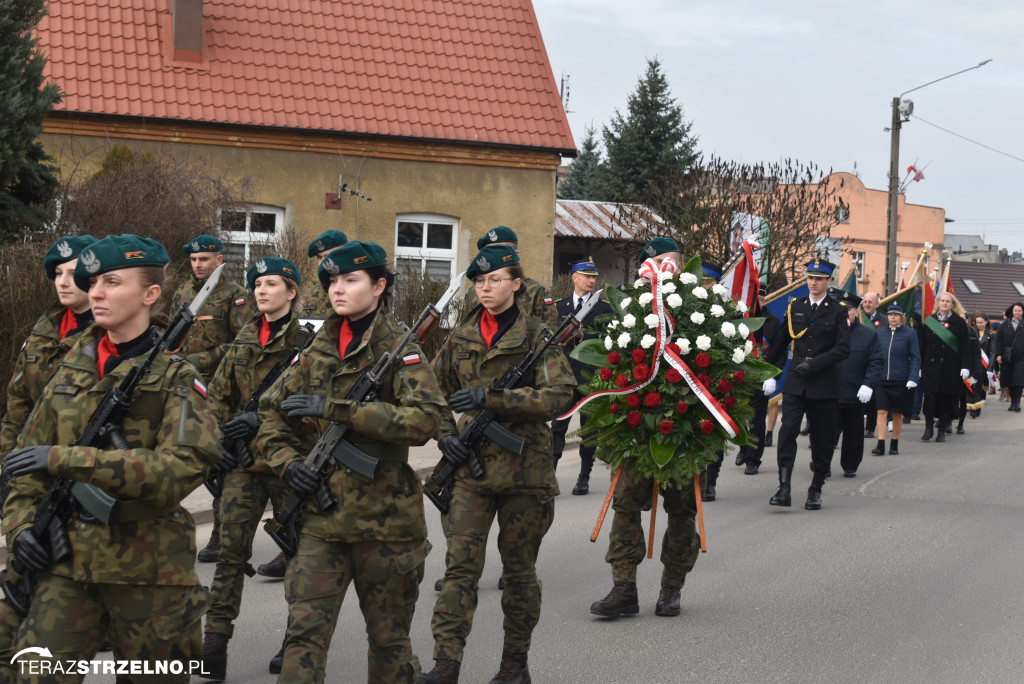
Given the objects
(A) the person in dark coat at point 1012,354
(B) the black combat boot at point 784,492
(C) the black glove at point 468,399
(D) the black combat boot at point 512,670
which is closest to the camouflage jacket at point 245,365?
(C) the black glove at point 468,399

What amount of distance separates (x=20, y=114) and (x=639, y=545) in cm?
872

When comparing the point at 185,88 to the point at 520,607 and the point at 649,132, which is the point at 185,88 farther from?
the point at 649,132

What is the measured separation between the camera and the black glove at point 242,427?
5.66 m

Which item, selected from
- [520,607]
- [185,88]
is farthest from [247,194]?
[520,607]

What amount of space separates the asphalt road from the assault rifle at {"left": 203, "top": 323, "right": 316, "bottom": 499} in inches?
34.8

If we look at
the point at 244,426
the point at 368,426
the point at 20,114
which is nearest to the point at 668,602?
the point at 244,426

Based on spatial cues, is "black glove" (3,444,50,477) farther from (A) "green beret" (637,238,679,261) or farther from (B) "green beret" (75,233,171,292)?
(A) "green beret" (637,238,679,261)

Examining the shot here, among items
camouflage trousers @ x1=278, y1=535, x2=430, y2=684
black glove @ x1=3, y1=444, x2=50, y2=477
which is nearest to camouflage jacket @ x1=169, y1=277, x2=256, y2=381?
camouflage trousers @ x1=278, y1=535, x2=430, y2=684

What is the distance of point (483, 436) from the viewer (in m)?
5.48

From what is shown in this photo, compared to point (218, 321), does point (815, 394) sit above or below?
below

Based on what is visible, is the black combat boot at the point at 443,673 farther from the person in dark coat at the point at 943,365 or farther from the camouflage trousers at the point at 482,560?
the person in dark coat at the point at 943,365

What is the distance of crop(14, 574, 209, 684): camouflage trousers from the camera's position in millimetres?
3564

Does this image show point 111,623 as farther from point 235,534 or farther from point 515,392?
point 515,392

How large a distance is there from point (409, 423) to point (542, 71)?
1969cm
